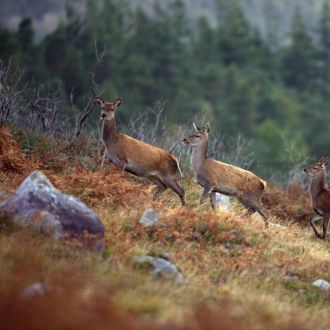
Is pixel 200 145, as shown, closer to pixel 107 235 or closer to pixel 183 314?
pixel 107 235

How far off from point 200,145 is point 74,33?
5602cm

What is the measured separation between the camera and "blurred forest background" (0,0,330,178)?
60.0 metres

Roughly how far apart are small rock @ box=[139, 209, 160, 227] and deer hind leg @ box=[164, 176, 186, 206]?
2845 mm

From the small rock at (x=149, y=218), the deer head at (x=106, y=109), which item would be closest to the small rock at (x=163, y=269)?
the small rock at (x=149, y=218)

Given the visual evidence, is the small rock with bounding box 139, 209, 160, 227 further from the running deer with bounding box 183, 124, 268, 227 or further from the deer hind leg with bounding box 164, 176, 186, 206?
the running deer with bounding box 183, 124, 268, 227

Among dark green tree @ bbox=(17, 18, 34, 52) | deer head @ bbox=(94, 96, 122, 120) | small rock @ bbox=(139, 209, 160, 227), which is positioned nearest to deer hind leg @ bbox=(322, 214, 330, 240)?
deer head @ bbox=(94, 96, 122, 120)

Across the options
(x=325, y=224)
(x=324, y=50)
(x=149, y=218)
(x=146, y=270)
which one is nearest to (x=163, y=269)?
(x=146, y=270)

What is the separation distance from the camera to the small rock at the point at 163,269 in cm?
1071

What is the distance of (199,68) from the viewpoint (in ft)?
255

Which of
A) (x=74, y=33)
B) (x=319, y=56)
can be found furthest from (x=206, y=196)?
(x=319, y=56)

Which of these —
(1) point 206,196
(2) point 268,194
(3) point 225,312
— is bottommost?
(2) point 268,194

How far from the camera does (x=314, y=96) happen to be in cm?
8056

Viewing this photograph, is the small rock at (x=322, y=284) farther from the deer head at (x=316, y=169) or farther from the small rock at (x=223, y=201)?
the deer head at (x=316, y=169)

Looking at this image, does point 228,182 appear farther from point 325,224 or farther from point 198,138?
point 325,224
